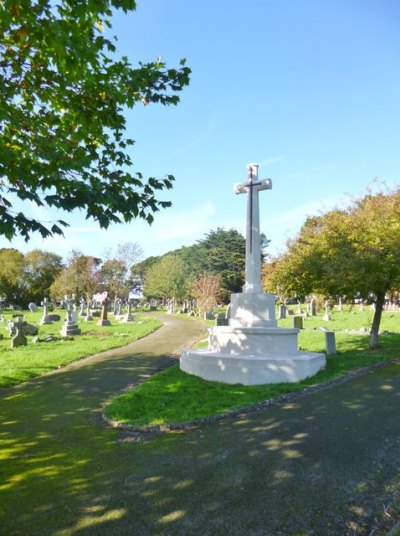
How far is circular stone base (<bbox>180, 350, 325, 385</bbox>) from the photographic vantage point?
9.28m

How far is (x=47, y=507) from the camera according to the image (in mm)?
3902

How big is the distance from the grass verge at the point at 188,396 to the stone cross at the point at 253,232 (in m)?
3.34

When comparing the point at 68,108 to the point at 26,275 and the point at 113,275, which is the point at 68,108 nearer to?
the point at 113,275

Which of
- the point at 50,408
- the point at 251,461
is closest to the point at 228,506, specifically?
the point at 251,461

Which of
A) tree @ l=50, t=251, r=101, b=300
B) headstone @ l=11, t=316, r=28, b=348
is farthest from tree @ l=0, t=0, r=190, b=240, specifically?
tree @ l=50, t=251, r=101, b=300

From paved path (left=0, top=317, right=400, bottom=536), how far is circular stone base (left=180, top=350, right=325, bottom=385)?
164cm

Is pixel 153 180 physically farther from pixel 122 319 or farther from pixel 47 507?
pixel 122 319

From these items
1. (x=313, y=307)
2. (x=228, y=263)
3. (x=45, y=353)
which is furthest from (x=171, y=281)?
(x=45, y=353)

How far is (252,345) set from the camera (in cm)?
1036

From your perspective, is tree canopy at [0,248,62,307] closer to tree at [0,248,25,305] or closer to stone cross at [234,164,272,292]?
tree at [0,248,25,305]

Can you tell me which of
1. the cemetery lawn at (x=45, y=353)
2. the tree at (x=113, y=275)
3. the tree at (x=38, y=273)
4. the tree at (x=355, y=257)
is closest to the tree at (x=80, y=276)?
the tree at (x=113, y=275)

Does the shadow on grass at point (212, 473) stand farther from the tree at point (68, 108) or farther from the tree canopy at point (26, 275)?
the tree canopy at point (26, 275)

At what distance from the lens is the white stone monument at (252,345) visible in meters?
9.35

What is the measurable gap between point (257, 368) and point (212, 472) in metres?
4.93
